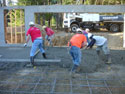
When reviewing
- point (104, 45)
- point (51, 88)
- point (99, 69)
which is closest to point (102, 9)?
point (104, 45)

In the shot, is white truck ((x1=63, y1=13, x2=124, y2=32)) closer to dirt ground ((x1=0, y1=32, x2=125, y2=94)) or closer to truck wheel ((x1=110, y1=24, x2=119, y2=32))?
truck wheel ((x1=110, y1=24, x2=119, y2=32))

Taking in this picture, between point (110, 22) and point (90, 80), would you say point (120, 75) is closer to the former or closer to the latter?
point (90, 80)

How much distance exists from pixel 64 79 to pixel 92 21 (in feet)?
48.3

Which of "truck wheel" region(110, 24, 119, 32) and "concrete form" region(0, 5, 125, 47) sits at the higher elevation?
"concrete form" region(0, 5, 125, 47)

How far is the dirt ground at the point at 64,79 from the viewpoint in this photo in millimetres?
4648

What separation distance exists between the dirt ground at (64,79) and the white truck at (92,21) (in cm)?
1198

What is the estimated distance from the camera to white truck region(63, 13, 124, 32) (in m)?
19.0

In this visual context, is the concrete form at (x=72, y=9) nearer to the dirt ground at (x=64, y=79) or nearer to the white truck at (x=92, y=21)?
the dirt ground at (x=64, y=79)

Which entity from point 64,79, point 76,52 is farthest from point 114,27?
point 64,79

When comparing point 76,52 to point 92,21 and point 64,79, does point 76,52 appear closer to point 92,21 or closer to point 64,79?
point 64,79

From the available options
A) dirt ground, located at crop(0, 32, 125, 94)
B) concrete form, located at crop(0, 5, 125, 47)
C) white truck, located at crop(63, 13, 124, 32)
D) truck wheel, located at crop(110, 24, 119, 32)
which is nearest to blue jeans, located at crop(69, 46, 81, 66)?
dirt ground, located at crop(0, 32, 125, 94)

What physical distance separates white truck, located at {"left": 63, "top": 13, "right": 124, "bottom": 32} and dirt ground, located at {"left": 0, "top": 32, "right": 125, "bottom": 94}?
1198 centimetres

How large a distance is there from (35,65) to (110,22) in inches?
562

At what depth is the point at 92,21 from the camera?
63.3 ft
